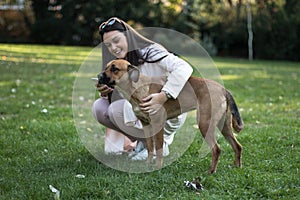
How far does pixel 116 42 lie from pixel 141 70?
0.35m

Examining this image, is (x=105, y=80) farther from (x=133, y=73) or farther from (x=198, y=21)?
(x=198, y=21)

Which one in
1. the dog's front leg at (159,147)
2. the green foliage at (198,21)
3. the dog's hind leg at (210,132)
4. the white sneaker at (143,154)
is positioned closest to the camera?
the dog's hind leg at (210,132)

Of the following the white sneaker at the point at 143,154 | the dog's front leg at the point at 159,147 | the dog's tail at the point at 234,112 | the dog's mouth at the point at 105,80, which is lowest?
the white sneaker at the point at 143,154

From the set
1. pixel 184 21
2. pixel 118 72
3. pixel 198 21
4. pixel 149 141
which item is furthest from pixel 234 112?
pixel 198 21

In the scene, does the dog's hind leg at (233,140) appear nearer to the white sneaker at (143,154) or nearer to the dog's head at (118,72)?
the white sneaker at (143,154)

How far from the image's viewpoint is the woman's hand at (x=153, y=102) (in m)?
3.72

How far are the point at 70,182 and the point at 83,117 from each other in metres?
2.68

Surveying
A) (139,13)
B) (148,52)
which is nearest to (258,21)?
(139,13)

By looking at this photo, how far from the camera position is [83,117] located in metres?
6.06

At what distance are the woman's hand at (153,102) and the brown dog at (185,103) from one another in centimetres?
6

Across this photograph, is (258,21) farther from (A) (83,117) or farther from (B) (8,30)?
(A) (83,117)

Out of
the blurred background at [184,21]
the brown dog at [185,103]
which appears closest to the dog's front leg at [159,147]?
the brown dog at [185,103]

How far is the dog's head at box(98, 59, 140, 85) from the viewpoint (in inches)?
144

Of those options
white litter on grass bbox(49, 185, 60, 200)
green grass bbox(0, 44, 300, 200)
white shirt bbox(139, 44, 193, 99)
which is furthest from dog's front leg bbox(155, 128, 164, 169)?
white litter on grass bbox(49, 185, 60, 200)
